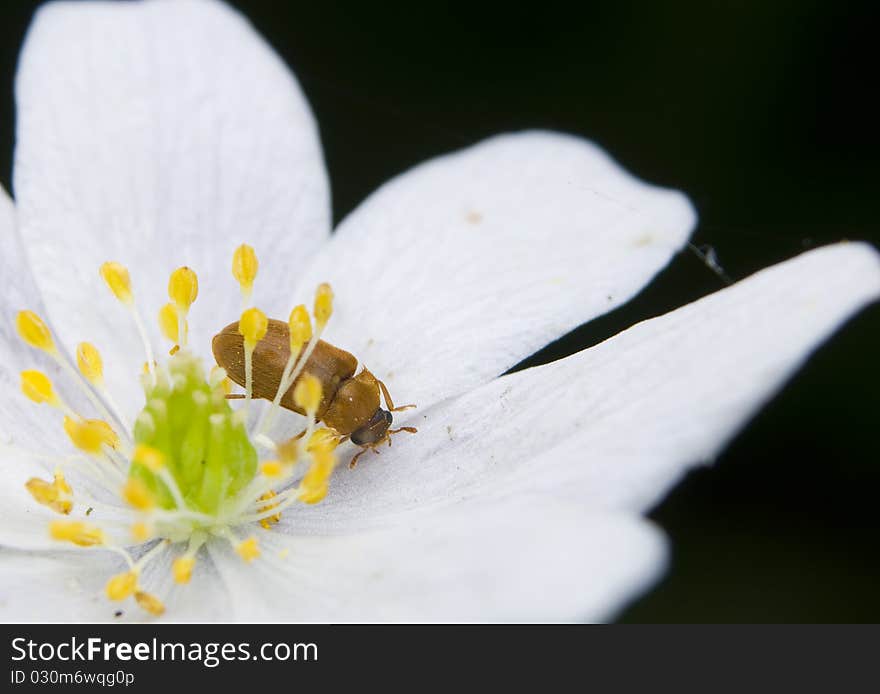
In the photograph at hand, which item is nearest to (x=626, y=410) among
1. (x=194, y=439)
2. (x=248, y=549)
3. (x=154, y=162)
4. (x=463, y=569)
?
(x=463, y=569)

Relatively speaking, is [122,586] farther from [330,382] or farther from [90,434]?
[330,382]

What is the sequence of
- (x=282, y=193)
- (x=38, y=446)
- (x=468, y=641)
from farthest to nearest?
(x=282, y=193) → (x=38, y=446) → (x=468, y=641)

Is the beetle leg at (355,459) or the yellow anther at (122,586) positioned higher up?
the beetle leg at (355,459)

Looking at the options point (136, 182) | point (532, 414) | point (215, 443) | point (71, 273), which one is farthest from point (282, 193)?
point (532, 414)

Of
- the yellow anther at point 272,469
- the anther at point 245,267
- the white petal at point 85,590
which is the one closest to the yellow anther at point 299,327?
the anther at point 245,267

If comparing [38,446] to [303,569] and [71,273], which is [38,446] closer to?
[71,273]

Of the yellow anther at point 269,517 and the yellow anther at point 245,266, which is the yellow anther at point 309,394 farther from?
the yellow anther at point 245,266

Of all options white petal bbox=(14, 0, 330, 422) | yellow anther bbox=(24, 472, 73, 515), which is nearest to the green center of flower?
yellow anther bbox=(24, 472, 73, 515)
